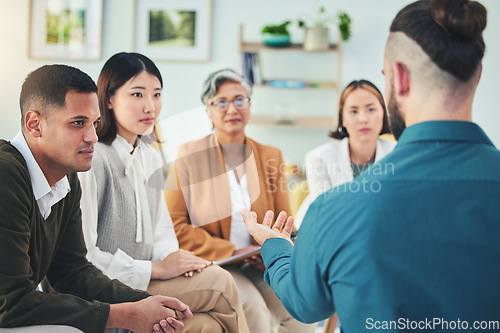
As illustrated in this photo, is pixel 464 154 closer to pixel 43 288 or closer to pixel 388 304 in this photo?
pixel 388 304

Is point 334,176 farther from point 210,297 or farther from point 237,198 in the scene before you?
point 210,297

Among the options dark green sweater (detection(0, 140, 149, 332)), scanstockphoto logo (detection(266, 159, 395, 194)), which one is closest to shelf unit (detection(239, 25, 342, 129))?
scanstockphoto logo (detection(266, 159, 395, 194))

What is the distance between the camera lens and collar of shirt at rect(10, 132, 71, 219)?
0.89 m

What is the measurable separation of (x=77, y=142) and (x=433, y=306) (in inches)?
26.3

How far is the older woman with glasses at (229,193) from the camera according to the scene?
1.14 metres

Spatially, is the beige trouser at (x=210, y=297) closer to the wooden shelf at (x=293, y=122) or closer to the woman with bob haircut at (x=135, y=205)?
the woman with bob haircut at (x=135, y=205)

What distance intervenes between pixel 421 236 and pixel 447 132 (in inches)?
6.0

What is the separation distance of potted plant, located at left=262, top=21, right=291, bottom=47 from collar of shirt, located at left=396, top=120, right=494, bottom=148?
2.83 metres

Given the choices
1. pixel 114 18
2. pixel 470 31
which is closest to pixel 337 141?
pixel 470 31

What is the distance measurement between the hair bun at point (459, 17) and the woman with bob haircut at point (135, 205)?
0.66 m

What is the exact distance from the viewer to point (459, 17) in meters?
0.65

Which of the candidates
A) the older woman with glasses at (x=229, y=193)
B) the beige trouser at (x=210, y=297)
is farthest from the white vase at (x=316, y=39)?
the beige trouser at (x=210, y=297)

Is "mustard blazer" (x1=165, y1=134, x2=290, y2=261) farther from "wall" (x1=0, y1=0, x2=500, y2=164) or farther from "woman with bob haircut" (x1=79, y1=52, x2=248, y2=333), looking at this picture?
"wall" (x1=0, y1=0, x2=500, y2=164)

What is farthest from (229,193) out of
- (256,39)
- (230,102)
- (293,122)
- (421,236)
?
(256,39)
